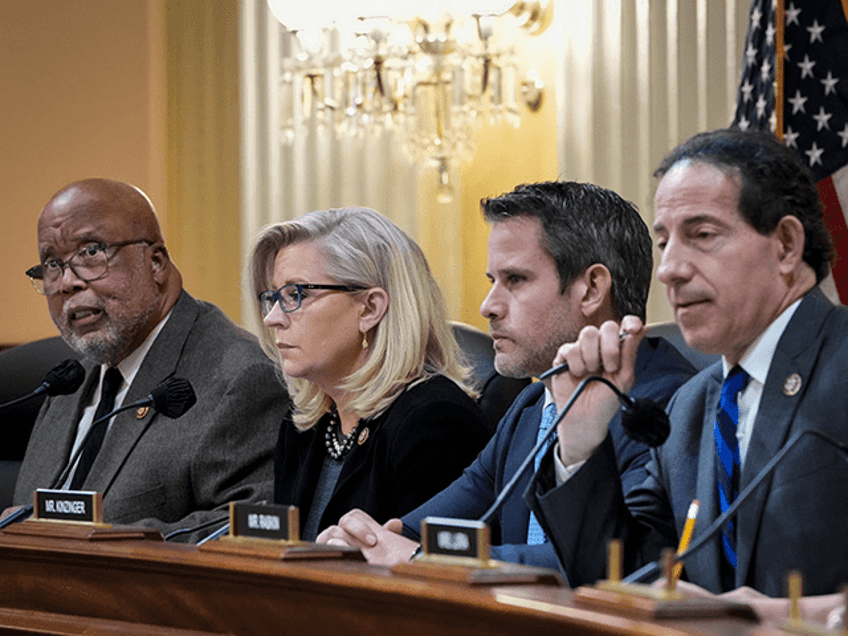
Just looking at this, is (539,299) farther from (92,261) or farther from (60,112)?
(60,112)

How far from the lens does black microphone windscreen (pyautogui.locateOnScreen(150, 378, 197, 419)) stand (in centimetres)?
225

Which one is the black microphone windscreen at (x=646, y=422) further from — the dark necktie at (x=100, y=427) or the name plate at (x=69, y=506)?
the dark necktie at (x=100, y=427)

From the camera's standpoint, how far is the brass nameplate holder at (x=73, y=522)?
5.81 feet

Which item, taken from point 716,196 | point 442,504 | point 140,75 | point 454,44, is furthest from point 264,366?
point 140,75

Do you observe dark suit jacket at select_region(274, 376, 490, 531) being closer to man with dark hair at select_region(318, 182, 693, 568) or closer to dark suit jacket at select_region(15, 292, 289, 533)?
man with dark hair at select_region(318, 182, 693, 568)

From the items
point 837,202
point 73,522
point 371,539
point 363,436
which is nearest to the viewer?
point 73,522

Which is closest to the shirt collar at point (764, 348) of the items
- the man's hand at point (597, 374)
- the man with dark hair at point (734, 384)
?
the man with dark hair at point (734, 384)

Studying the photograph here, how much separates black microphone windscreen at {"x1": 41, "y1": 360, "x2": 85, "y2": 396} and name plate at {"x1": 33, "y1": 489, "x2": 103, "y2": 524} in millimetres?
632

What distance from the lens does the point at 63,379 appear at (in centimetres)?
251

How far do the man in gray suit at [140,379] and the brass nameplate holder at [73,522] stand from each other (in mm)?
649

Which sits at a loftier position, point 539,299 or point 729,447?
point 539,299

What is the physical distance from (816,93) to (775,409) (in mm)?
1840

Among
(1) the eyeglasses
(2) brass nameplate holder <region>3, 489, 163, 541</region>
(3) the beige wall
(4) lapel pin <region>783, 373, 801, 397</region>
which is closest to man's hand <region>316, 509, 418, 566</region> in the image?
(2) brass nameplate holder <region>3, 489, 163, 541</region>

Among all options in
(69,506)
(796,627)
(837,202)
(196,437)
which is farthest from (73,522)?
(837,202)
